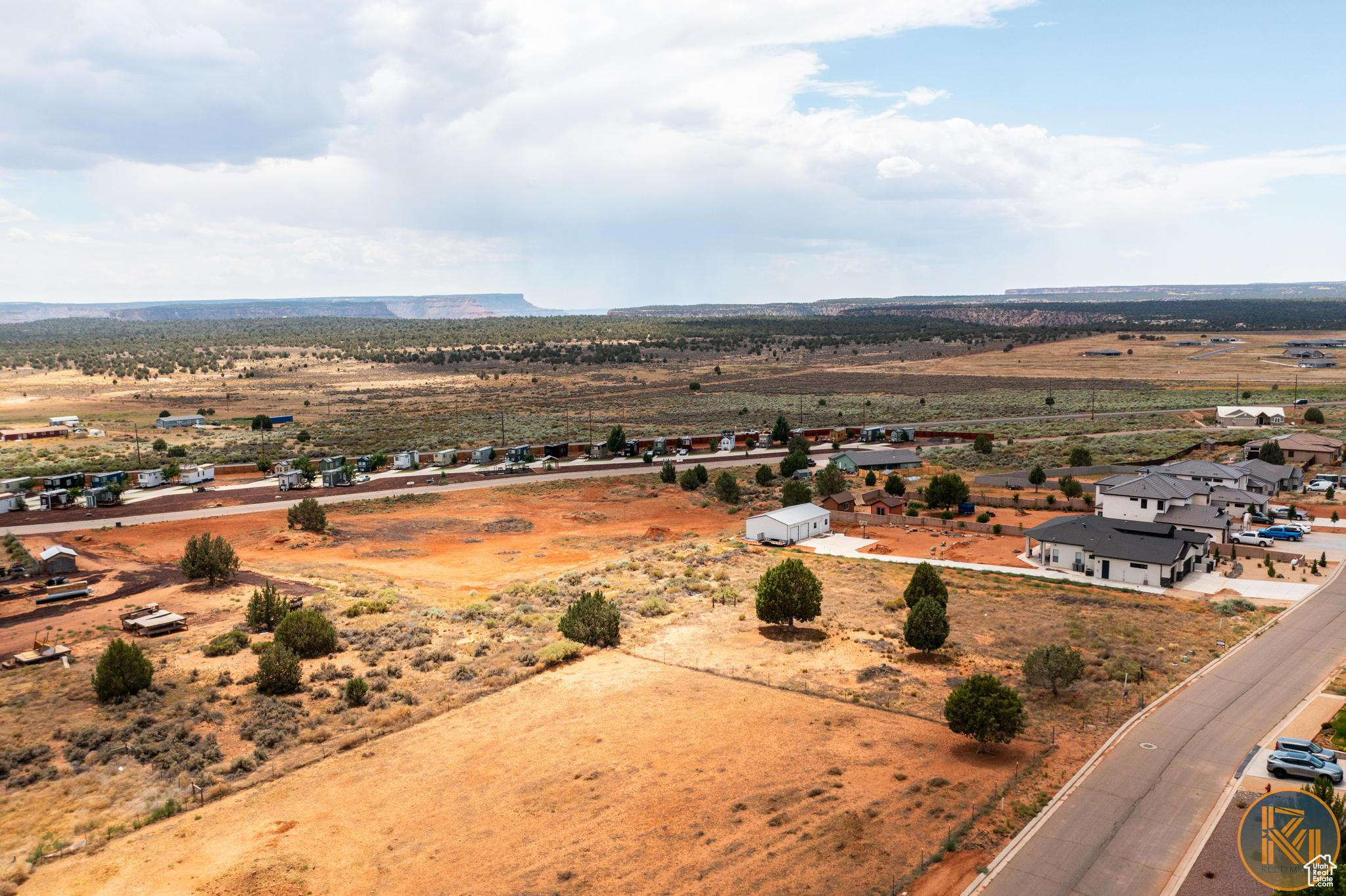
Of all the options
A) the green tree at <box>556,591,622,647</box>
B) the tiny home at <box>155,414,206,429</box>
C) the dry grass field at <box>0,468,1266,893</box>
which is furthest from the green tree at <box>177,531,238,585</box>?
the tiny home at <box>155,414,206,429</box>

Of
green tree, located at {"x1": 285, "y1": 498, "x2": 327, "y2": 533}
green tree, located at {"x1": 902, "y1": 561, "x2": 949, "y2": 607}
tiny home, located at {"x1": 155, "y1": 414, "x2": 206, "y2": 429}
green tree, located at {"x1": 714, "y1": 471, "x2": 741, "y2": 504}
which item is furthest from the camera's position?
tiny home, located at {"x1": 155, "y1": 414, "x2": 206, "y2": 429}

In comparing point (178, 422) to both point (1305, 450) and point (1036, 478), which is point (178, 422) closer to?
point (1036, 478)

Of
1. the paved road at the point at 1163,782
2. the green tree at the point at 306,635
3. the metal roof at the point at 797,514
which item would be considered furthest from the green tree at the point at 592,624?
the metal roof at the point at 797,514

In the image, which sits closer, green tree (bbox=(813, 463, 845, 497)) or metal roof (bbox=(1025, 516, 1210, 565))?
metal roof (bbox=(1025, 516, 1210, 565))

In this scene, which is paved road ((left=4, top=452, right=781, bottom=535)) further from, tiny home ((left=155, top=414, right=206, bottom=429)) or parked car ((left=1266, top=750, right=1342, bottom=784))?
parked car ((left=1266, top=750, right=1342, bottom=784))

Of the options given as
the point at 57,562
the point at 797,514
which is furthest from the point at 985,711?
the point at 57,562

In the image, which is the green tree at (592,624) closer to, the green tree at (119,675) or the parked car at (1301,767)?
the green tree at (119,675)
